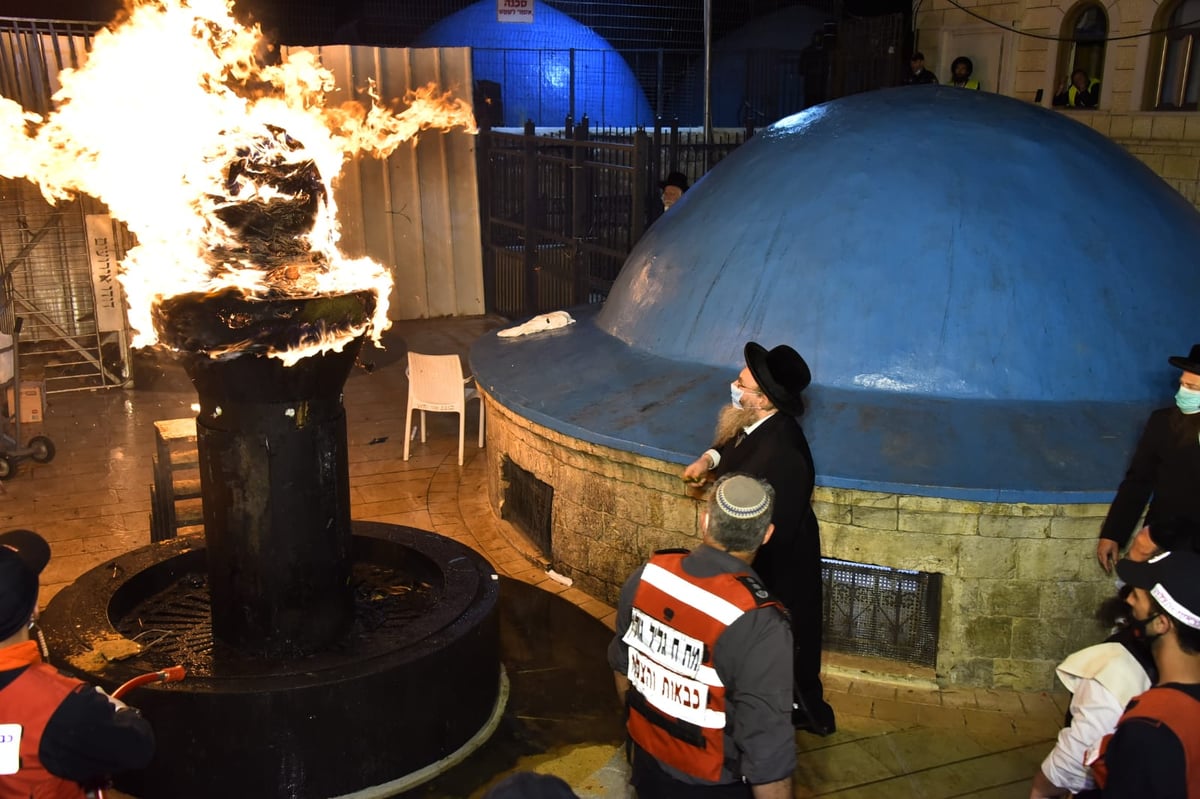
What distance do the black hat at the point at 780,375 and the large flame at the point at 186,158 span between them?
1.85 meters

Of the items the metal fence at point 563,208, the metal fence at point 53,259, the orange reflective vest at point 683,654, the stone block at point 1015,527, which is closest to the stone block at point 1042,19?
the metal fence at point 563,208

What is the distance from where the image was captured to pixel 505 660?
640 cm

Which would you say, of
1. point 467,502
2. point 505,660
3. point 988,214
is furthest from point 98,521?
point 988,214

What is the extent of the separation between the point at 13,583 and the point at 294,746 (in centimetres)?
207

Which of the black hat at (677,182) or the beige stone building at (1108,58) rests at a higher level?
the beige stone building at (1108,58)

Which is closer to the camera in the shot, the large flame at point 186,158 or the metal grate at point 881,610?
the large flame at point 186,158

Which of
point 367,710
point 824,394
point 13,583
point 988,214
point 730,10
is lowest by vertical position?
point 367,710

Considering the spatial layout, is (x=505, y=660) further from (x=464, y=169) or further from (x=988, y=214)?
(x=464, y=169)

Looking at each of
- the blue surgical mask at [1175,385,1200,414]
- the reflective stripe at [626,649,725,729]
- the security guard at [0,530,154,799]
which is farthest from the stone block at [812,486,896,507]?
the security guard at [0,530,154,799]

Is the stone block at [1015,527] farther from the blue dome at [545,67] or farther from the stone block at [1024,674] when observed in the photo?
the blue dome at [545,67]

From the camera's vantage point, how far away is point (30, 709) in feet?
10.1

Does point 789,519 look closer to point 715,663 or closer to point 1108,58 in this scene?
point 715,663

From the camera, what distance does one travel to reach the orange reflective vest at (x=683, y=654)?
134 inches

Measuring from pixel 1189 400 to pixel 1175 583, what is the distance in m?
2.56
